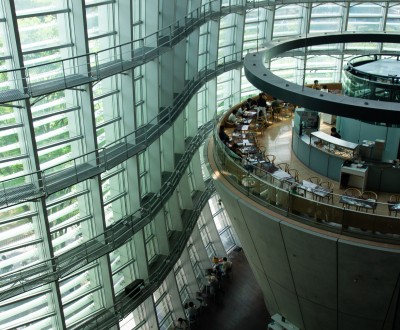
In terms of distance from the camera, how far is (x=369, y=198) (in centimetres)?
1898

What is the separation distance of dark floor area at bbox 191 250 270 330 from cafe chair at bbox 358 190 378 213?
954cm

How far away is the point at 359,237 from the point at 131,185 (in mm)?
9338

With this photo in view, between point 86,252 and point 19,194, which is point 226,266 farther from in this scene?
point 19,194

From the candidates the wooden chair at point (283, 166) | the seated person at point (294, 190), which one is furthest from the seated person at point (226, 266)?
the seated person at point (294, 190)

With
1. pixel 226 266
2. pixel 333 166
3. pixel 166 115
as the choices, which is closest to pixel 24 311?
pixel 166 115

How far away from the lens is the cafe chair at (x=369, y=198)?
1720 centimetres

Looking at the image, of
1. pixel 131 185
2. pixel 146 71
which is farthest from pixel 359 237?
pixel 146 71

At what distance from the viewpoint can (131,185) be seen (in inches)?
856

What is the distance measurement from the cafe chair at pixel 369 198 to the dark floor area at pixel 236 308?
31.3 ft

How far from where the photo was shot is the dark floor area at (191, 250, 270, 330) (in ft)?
84.2

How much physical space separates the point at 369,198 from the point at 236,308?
10697mm

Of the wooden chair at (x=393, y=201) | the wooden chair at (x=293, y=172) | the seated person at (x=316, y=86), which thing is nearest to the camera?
the wooden chair at (x=393, y=201)

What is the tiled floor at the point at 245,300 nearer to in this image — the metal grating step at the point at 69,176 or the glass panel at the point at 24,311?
the glass panel at the point at 24,311

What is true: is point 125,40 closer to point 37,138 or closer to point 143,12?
point 143,12
